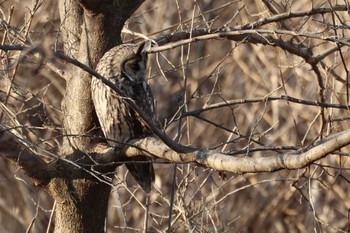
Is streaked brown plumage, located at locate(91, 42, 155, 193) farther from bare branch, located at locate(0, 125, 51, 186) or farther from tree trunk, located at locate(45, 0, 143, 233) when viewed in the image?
bare branch, located at locate(0, 125, 51, 186)

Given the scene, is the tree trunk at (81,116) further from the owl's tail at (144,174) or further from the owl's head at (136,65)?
the owl's tail at (144,174)

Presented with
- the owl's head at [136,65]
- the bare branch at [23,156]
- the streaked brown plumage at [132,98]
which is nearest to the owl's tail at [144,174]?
the streaked brown plumage at [132,98]

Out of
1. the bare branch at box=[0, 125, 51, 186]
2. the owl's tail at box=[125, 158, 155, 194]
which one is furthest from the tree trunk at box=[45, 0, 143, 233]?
the owl's tail at box=[125, 158, 155, 194]

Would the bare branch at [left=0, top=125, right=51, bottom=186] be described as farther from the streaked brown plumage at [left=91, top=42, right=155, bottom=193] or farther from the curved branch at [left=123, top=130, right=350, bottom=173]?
the streaked brown plumage at [left=91, top=42, right=155, bottom=193]

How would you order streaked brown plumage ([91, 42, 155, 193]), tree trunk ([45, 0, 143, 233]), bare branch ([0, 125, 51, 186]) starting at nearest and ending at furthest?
bare branch ([0, 125, 51, 186])
tree trunk ([45, 0, 143, 233])
streaked brown plumage ([91, 42, 155, 193])

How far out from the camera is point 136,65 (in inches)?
160

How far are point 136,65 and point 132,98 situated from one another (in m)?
0.20

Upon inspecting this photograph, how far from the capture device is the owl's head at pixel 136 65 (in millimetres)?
3998

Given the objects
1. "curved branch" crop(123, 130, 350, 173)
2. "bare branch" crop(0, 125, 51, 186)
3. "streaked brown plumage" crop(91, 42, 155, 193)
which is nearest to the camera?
"curved branch" crop(123, 130, 350, 173)

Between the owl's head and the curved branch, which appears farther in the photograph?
the owl's head

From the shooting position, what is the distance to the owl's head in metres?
4.00

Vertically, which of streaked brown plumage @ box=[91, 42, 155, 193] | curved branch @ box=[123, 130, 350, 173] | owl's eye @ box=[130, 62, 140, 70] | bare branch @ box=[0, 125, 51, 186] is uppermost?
owl's eye @ box=[130, 62, 140, 70]

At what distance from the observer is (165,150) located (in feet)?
9.78

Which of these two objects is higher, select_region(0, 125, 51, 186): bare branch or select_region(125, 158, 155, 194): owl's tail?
select_region(125, 158, 155, 194): owl's tail
